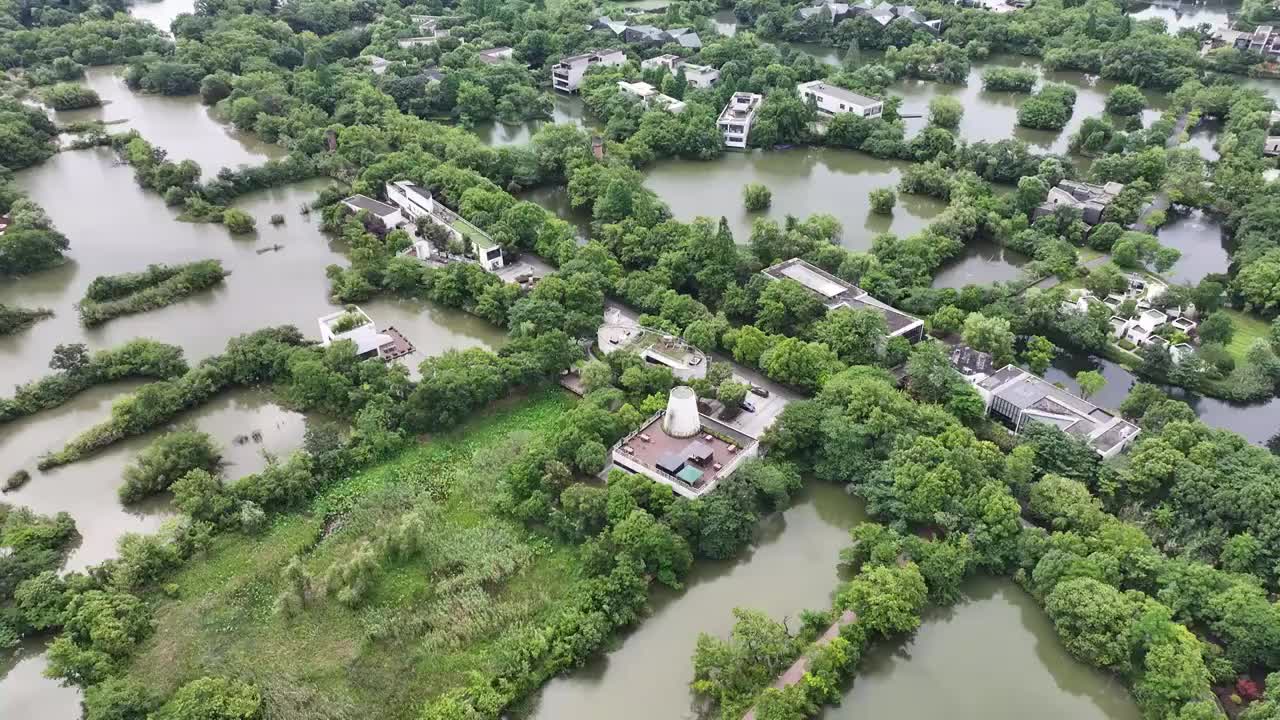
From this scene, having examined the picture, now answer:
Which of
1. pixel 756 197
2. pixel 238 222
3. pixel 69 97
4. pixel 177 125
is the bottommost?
→ pixel 177 125

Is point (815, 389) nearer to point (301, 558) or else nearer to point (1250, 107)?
point (301, 558)

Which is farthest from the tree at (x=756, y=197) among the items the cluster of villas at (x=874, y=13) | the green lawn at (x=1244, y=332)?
the cluster of villas at (x=874, y=13)

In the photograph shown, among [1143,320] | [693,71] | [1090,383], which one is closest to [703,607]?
[1090,383]

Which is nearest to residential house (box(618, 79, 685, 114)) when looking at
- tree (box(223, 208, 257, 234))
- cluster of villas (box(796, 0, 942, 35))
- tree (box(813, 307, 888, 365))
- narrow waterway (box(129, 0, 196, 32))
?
cluster of villas (box(796, 0, 942, 35))

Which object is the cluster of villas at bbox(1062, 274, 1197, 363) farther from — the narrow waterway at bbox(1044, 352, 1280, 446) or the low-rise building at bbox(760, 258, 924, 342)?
the low-rise building at bbox(760, 258, 924, 342)

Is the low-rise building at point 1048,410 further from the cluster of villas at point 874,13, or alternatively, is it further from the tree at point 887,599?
the cluster of villas at point 874,13

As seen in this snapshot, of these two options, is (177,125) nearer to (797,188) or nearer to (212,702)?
(797,188)
